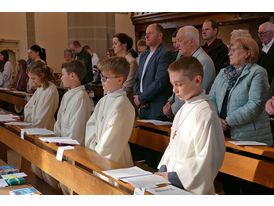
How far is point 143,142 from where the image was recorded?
4.02 meters

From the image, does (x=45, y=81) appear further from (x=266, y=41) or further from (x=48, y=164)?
(x=266, y=41)

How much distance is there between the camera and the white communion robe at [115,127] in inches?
131

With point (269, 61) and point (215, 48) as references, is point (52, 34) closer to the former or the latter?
point (215, 48)

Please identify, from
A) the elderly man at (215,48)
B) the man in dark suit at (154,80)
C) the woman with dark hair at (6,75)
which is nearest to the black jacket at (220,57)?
the elderly man at (215,48)

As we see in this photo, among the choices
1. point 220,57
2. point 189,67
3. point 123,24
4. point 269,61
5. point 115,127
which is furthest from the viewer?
point 123,24

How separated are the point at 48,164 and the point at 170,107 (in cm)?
157

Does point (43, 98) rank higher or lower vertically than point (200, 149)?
higher

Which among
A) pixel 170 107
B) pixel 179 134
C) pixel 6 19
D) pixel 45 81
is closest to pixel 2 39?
pixel 6 19

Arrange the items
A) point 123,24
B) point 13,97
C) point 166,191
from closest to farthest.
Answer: point 166,191 → point 13,97 → point 123,24

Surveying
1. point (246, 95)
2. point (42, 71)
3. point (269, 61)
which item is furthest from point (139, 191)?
point (42, 71)

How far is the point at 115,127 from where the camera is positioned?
3.33 metres

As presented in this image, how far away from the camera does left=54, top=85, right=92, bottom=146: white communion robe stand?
160 inches

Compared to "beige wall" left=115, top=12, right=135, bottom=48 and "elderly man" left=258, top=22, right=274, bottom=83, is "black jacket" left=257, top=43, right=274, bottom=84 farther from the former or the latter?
"beige wall" left=115, top=12, right=135, bottom=48

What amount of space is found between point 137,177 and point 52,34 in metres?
14.8
